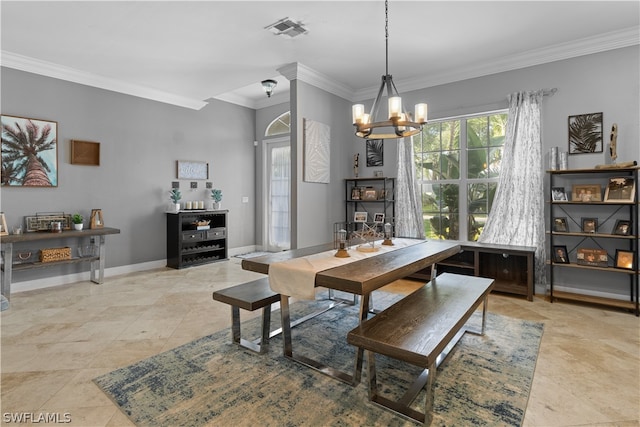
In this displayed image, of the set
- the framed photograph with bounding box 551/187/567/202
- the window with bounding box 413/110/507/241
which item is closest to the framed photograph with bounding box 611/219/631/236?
the framed photograph with bounding box 551/187/567/202


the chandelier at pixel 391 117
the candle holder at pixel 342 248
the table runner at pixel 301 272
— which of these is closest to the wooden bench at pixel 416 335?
the table runner at pixel 301 272

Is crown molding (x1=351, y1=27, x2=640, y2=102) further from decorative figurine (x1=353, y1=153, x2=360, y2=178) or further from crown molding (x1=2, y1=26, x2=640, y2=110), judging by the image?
decorative figurine (x1=353, y1=153, x2=360, y2=178)

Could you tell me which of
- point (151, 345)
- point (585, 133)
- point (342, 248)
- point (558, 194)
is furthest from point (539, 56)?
point (151, 345)

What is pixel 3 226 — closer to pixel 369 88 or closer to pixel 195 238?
pixel 195 238

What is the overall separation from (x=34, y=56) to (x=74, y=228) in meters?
2.07

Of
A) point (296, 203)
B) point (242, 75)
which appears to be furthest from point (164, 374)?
point (242, 75)

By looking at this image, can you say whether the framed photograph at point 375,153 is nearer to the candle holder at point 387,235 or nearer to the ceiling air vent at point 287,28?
the ceiling air vent at point 287,28

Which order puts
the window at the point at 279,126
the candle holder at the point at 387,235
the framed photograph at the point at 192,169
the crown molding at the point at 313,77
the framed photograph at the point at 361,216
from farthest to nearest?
the window at the point at 279,126, the framed photograph at the point at 192,169, the framed photograph at the point at 361,216, the crown molding at the point at 313,77, the candle holder at the point at 387,235

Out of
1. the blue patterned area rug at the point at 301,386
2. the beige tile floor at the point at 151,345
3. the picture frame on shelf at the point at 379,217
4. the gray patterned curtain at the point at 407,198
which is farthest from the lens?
the picture frame on shelf at the point at 379,217

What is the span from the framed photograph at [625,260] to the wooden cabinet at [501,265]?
0.74 metres

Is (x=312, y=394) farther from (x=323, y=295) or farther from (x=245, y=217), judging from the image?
(x=245, y=217)

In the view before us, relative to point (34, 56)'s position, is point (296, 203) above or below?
below

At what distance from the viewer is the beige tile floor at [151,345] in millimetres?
1895

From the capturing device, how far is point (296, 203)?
4.47 meters
